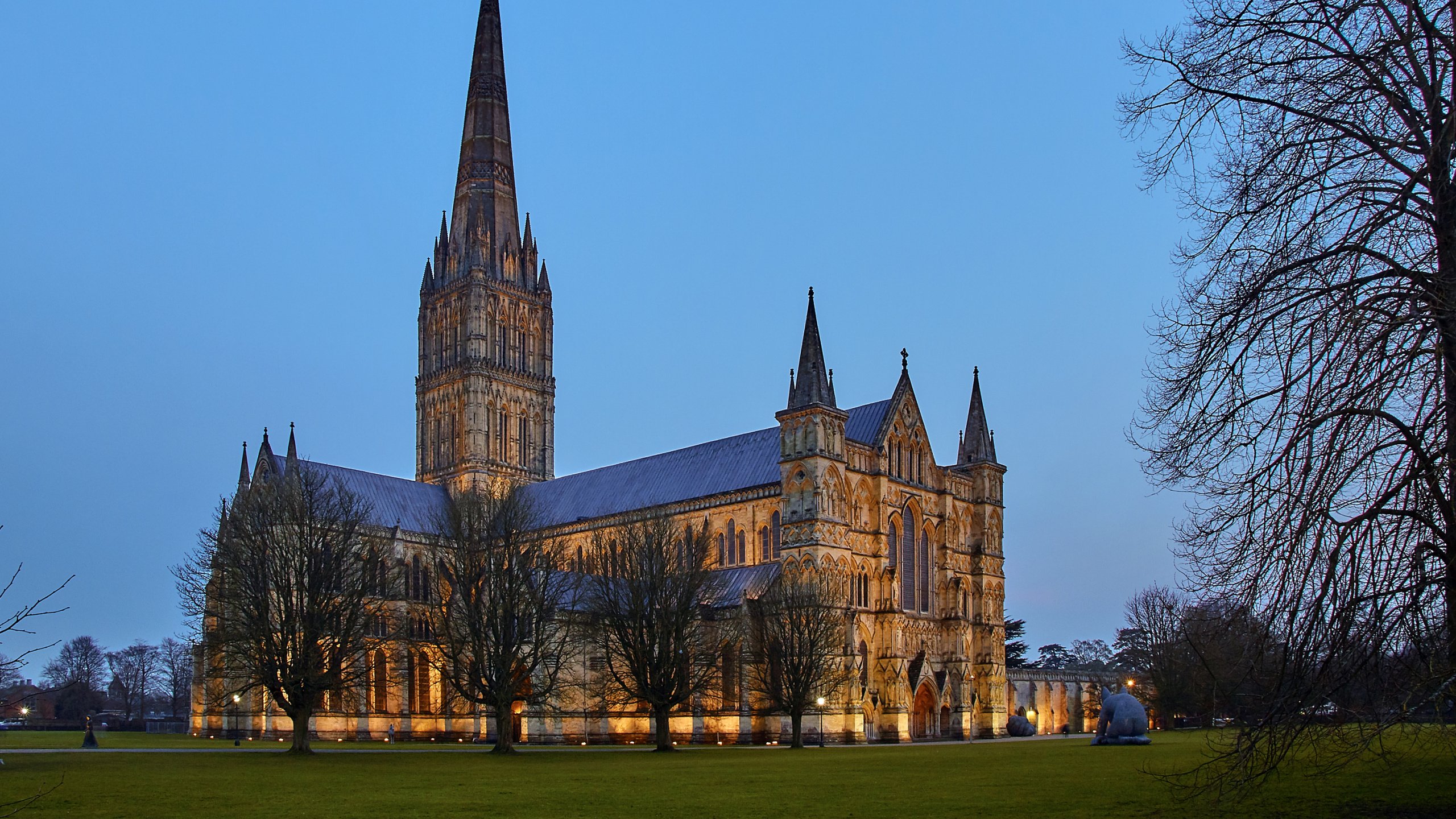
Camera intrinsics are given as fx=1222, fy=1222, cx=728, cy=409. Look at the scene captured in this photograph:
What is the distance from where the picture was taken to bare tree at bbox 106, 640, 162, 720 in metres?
135

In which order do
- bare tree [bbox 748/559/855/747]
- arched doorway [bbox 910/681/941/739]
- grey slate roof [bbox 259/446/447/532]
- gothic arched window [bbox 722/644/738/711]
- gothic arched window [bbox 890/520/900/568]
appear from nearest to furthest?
bare tree [bbox 748/559/855/747] → gothic arched window [bbox 722/644/738/711] → arched doorway [bbox 910/681/941/739] → gothic arched window [bbox 890/520/900/568] → grey slate roof [bbox 259/446/447/532]

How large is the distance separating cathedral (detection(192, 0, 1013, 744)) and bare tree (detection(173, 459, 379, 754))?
444cm

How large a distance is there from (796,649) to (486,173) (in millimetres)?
56568

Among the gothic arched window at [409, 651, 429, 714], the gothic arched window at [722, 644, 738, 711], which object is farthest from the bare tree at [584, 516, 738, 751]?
the gothic arched window at [409, 651, 429, 714]

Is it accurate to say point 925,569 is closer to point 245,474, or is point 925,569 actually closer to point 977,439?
point 977,439

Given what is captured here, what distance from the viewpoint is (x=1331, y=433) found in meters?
13.6

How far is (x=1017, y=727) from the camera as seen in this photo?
246ft

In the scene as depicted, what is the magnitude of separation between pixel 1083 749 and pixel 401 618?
125 feet

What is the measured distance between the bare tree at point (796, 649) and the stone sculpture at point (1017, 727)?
18.8 metres

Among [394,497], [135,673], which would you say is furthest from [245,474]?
[135,673]

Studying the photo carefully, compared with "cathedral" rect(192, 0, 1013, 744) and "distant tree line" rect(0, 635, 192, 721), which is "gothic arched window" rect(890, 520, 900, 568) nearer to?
"cathedral" rect(192, 0, 1013, 744)

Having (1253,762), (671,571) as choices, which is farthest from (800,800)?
(671,571)

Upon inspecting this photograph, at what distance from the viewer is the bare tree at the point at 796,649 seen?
54875mm

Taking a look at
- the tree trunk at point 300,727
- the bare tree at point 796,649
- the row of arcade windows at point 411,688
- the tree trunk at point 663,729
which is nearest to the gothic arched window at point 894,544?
the bare tree at point 796,649
